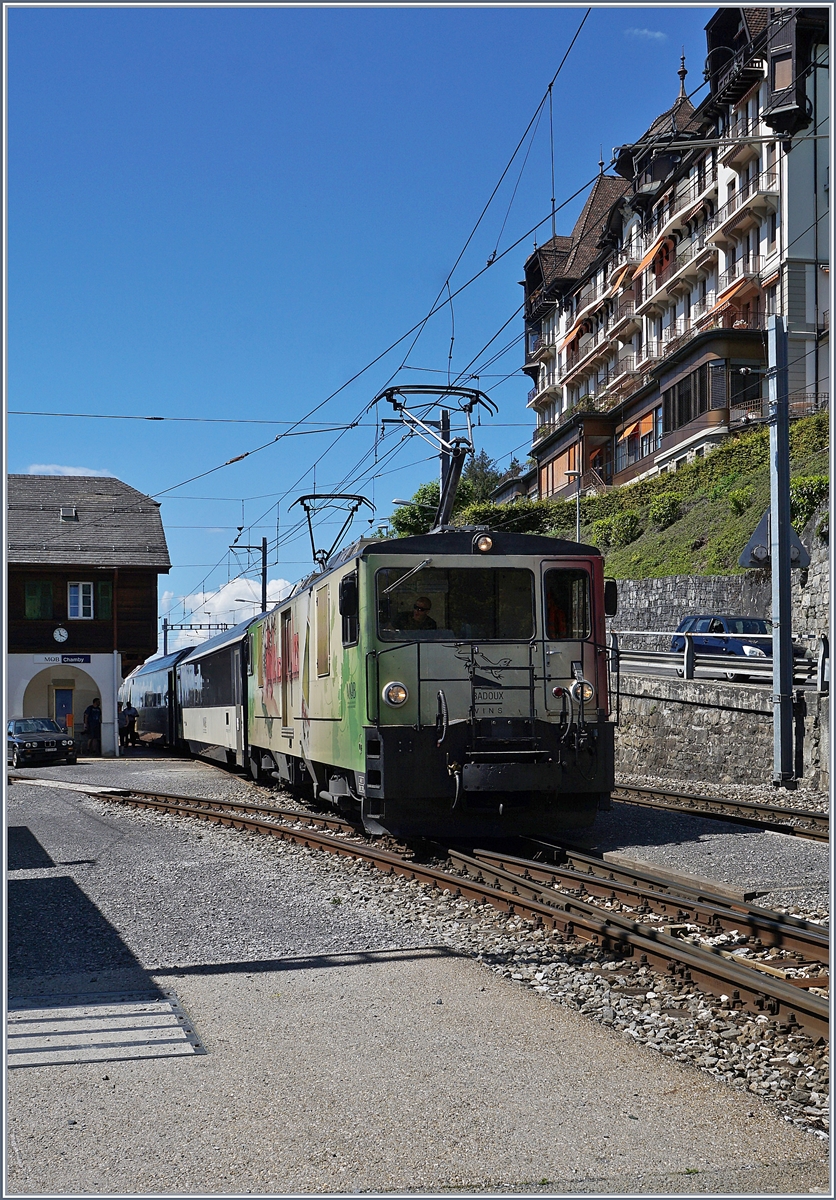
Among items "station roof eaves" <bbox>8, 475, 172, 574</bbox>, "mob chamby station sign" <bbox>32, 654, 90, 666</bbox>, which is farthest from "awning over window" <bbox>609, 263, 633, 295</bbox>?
"mob chamby station sign" <bbox>32, 654, 90, 666</bbox>

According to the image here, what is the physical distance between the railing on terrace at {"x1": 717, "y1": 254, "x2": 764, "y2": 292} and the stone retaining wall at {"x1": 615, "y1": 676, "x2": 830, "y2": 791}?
2731 cm

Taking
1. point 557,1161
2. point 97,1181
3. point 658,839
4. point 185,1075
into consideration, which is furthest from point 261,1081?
point 658,839

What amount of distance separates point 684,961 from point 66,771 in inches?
909

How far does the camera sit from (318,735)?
13312mm

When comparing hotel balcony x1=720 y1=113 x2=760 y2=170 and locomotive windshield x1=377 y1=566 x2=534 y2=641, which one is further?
hotel balcony x1=720 y1=113 x2=760 y2=170

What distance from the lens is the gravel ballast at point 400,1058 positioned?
4.10 meters

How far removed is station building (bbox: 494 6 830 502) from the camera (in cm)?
4141

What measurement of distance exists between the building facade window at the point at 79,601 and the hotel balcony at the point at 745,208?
28037 millimetres

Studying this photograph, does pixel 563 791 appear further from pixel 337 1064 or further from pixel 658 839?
pixel 337 1064

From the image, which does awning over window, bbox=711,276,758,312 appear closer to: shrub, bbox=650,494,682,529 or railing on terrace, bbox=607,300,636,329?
shrub, bbox=650,494,682,529

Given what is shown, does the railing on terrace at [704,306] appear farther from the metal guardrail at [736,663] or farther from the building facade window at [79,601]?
the building facade window at [79,601]

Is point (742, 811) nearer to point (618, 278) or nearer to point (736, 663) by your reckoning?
point (736, 663)

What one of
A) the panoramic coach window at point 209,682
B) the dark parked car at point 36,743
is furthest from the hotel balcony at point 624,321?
the dark parked car at point 36,743

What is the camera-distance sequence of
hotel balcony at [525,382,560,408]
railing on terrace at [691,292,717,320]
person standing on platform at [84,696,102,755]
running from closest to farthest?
person standing on platform at [84,696,102,755]
railing on terrace at [691,292,717,320]
hotel balcony at [525,382,560,408]
